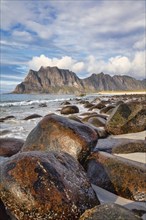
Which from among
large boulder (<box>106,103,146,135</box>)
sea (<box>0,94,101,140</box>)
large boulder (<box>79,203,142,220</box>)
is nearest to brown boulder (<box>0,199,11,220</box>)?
large boulder (<box>79,203,142,220</box>)

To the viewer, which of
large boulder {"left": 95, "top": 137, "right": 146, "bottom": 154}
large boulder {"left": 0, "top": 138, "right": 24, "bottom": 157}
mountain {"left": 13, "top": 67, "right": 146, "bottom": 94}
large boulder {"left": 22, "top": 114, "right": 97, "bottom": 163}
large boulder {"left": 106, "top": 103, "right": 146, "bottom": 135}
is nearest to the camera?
large boulder {"left": 22, "top": 114, "right": 97, "bottom": 163}

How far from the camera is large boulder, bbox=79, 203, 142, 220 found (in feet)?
8.70

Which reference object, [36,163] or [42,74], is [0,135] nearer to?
[36,163]

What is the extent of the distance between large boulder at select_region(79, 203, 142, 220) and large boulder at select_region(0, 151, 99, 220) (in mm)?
478

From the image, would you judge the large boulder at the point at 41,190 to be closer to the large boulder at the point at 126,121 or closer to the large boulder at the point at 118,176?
the large boulder at the point at 118,176

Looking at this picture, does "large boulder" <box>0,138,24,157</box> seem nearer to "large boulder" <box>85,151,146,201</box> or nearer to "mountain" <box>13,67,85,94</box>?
"large boulder" <box>85,151,146,201</box>

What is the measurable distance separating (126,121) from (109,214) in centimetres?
763

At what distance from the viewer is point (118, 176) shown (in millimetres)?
4672

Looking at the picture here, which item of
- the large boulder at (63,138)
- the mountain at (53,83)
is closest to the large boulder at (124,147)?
the large boulder at (63,138)

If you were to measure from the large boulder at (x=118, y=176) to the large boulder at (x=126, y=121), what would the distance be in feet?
16.6

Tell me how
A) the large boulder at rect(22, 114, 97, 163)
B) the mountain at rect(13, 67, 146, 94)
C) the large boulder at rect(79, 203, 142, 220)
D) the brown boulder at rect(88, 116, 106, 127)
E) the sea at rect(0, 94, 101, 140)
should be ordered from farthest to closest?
→ the mountain at rect(13, 67, 146, 94)
the brown boulder at rect(88, 116, 106, 127)
the sea at rect(0, 94, 101, 140)
the large boulder at rect(22, 114, 97, 163)
the large boulder at rect(79, 203, 142, 220)

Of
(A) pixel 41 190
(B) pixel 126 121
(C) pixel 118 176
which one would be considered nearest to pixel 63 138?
(C) pixel 118 176

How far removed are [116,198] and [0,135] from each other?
7173 mm

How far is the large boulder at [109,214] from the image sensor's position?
8.70 feet
